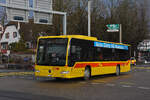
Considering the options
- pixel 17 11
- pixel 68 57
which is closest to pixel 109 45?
pixel 68 57

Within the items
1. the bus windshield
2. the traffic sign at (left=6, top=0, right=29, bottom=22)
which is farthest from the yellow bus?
the traffic sign at (left=6, top=0, right=29, bottom=22)

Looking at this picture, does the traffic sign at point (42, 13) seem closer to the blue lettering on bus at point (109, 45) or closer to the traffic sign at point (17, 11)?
the traffic sign at point (17, 11)

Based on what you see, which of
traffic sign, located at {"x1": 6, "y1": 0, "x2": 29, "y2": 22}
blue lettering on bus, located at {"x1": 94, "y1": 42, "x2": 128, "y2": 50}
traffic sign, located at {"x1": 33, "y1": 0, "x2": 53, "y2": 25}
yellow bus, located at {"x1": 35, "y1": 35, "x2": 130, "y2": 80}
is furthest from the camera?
traffic sign, located at {"x1": 33, "y1": 0, "x2": 53, "y2": 25}

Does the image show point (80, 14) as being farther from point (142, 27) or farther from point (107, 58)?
point (107, 58)

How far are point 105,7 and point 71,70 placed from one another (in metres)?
29.9

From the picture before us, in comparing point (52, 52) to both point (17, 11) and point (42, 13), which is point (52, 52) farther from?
point (42, 13)

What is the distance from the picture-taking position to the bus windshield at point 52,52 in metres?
15.9

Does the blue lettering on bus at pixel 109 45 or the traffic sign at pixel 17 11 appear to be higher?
the traffic sign at pixel 17 11

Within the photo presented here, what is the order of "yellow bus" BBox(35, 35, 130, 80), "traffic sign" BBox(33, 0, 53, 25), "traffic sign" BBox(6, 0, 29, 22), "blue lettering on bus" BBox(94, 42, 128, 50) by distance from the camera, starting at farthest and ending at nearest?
"traffic sign" BBox(33, 0, 53, 25) → "traffic sign" BBox(6, 0, 29, 22) → "blue lettering on bus" BBox(94, 42, 128, 50) → "yellow bus" BBox(35, 35, 130, 80)

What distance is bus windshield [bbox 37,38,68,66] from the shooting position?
15.9 metres

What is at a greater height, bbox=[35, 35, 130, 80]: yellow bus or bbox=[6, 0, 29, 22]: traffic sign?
bbox=[6, 0, 29, 22]: traffic sign

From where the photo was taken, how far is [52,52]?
16.3 meters

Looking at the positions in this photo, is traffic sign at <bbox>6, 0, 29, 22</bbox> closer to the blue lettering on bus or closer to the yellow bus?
the yellow bus

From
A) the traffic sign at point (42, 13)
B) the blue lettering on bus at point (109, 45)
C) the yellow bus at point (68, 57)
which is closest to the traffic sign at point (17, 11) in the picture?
the traffic sign at point (42, 13)
